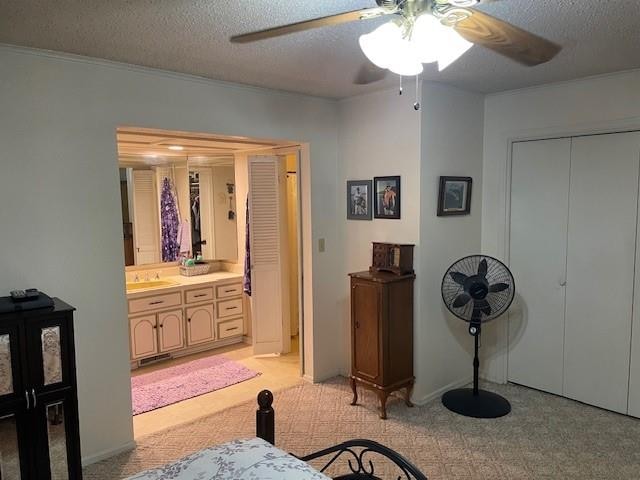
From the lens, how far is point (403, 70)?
1643 mm

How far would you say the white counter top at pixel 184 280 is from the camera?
4418mm

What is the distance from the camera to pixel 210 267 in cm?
535

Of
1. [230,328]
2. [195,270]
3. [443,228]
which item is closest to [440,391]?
[443,228]

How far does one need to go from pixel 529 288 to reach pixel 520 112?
135 centimetres

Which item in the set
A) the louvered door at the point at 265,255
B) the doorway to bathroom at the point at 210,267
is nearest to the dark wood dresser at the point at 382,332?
the doorway to bathroom at the point at 210,267

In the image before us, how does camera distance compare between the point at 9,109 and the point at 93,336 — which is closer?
the point at 9,109

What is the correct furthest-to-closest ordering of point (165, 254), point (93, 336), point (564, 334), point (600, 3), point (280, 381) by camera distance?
point (165, 254) → point (280, 381) → point (564, 334) → point (93, 336) → point (600, 3)

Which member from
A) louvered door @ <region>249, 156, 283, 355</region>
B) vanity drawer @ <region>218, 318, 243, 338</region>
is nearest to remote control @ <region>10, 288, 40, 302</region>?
louvered door @ <region>249, 156, 283, 355</region>

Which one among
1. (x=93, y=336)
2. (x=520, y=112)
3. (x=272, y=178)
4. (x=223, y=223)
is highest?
(x=520, y=112)

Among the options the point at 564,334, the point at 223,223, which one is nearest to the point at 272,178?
the point at 223,223

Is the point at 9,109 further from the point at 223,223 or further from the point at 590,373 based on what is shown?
the point at 590,373

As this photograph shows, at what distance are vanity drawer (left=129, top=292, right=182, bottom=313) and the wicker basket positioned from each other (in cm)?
46

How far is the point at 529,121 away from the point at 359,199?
4.58ft

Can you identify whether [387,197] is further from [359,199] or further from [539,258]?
[539,258]
